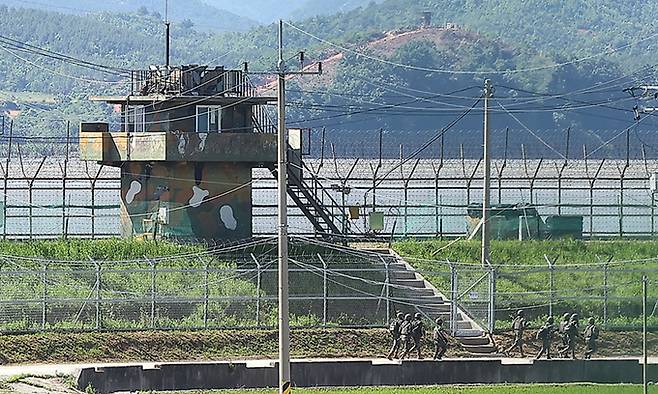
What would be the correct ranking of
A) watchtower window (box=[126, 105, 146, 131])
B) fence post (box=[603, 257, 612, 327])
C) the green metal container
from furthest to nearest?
the green metal container
watchtower window (box=[126, 105, 146, 131])
fence post (box=[603, 257, 612, 327])

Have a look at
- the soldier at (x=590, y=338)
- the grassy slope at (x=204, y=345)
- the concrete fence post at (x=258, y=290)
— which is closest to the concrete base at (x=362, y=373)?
the soldier at (x=590, y=338)

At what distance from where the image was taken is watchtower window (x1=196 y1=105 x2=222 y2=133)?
5434 centimetres

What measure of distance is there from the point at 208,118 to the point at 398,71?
256 feet

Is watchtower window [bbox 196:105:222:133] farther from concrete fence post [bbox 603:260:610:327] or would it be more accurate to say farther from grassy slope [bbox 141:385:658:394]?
grassy slope [bbox 141:385:658:394]

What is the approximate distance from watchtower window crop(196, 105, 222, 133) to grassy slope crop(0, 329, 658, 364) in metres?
11.5

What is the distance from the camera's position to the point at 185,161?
52.7m

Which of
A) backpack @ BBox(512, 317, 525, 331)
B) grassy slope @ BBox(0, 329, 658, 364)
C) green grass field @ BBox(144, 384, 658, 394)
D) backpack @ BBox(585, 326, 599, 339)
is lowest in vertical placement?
green grass field @ BBox(144, 384, 658, 394)

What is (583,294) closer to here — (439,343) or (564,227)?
(439,343)

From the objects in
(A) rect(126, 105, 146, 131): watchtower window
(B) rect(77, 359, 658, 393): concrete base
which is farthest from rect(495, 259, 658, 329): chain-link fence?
(A) rect(126, 105, 146, 131): watchtower window

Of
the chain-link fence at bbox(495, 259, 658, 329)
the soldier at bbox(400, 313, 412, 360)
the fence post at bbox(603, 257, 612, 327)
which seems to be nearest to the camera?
the soldier at bbox(400, 313, 412, 360)

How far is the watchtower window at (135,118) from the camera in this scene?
54969 millimetres

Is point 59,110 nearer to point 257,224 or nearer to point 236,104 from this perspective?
point 257,224

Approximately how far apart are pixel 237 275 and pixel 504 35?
14700 centimetres

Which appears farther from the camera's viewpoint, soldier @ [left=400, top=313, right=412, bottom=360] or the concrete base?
soldier @ [left=400, top=313, right=412, bottom=360]
